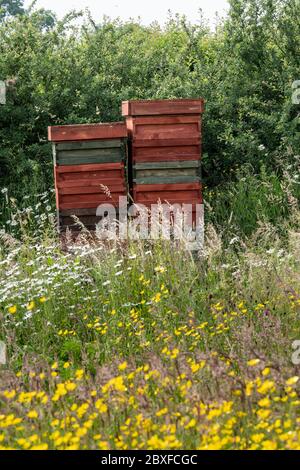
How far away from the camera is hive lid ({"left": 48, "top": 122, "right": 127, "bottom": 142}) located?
823cm

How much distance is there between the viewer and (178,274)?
7094mm

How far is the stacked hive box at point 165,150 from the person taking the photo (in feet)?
27.4

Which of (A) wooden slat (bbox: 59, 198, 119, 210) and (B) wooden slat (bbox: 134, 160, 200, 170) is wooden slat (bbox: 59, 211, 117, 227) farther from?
(B) wooden slat (bbox: 134, 160, 200, 170)

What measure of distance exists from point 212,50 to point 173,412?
893 cm

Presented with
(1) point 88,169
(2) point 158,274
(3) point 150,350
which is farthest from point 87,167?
(3) point 150,350

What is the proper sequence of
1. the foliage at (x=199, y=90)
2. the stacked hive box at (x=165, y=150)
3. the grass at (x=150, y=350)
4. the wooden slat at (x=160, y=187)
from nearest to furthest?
the grass at (x=150, y=350), the stacked hive box at (x=165, y=150), the wooden slat at (x=160, y=187), the foliage at (x=199, y=90)

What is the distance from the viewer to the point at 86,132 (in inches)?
325

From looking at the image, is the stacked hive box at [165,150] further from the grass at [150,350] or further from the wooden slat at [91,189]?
the grass at [150,350]

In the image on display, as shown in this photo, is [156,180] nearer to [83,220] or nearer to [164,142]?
[164,142]

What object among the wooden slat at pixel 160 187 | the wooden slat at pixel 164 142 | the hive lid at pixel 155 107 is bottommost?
the wooden slat at pixel 160 187

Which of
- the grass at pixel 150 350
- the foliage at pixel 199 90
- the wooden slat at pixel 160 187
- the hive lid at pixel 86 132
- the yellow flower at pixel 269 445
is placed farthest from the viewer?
the foliage at pixel 199 90

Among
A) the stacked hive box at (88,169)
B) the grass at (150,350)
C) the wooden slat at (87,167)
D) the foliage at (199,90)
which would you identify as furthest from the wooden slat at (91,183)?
the foliage at (199,90)

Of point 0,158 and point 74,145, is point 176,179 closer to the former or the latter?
point 74,145

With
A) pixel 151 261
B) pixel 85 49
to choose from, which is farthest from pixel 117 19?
pixel 151 261
